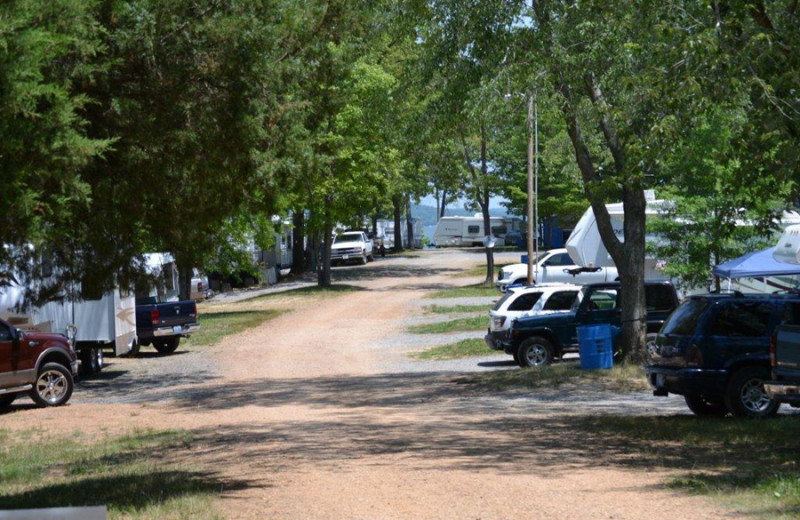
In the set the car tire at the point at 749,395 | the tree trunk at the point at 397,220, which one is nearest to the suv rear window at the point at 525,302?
the car tire at the point at 749,395

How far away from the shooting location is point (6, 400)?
2044 centimetres

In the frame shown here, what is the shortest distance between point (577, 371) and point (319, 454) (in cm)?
902

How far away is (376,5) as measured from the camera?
1902cm

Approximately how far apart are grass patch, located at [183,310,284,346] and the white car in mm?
10693

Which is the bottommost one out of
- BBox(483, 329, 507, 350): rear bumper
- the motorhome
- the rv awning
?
BBox(483, 329, 507, 350): rear bumper

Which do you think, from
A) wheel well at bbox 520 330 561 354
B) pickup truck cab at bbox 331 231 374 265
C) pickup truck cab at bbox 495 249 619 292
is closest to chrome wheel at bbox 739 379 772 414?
wheel well at bbox 520 330 561 354

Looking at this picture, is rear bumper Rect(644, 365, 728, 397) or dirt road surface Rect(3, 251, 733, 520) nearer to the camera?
dirt road surface Rect(3, 251, 733, 520)

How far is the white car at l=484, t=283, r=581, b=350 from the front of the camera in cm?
2472

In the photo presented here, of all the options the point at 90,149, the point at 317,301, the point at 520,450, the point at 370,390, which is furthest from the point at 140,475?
the point at 317,301

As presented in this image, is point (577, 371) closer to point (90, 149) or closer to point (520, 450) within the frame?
point (520, 450)

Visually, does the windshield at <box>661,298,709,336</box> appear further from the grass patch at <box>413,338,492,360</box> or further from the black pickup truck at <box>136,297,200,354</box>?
the black pickup truck at <box>136,297,200,354</box>

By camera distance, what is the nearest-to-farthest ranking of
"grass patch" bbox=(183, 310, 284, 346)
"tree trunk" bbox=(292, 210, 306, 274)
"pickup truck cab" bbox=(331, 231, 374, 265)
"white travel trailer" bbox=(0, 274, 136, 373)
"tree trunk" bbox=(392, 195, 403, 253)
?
"white travel trailer" bbox=(0, 274, 136, 373) → "grass patch" bbox=(183, 310, 284, 346) → "tree trunk" bbox=(292, 210, 306, 274) → "pickup truck cab" bbox=(331, 231, 374, 265) → "tree trunk" bbox=(392, 195, 403, 253)

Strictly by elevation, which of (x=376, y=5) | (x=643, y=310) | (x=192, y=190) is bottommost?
(x=643, y=310)

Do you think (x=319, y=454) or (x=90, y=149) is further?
(x=319, y=454)
